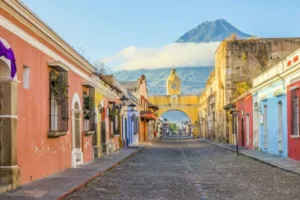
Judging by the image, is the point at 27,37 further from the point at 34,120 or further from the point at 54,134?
the point at 54,134

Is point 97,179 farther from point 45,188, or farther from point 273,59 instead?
point 273,59

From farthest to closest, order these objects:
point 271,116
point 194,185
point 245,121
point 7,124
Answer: point 245,121
point 271,116
point 194,185
point 7,124

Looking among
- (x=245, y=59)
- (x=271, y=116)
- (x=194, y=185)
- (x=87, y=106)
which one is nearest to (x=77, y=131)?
(x=87, y=106)

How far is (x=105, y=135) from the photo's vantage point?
2325 cm

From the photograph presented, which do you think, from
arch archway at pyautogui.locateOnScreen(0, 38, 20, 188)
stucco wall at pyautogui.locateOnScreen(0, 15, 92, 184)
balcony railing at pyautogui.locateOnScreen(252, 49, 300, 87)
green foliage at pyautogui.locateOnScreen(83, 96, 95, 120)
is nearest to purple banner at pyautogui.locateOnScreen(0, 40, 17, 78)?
arch archway at pyautogui.locateOnScreen(0, 38, 20, 188)

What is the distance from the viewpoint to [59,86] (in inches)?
533

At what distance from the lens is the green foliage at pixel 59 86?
43.5 feet

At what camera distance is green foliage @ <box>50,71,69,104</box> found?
1327cm

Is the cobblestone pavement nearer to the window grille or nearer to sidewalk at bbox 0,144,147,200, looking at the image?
sidewalk at bbox 0,144,147,200

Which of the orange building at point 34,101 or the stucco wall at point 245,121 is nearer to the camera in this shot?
the orange building at point 34,101

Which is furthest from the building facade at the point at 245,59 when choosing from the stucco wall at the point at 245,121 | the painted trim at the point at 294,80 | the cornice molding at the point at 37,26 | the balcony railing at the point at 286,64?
the cornice molding at the point at 37,26

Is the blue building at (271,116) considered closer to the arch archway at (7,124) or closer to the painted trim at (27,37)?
the painted trim at (27,37)

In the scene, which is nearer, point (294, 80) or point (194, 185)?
point (194, 185)

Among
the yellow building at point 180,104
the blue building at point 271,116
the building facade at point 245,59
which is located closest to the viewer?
the blue building at point 271,116
